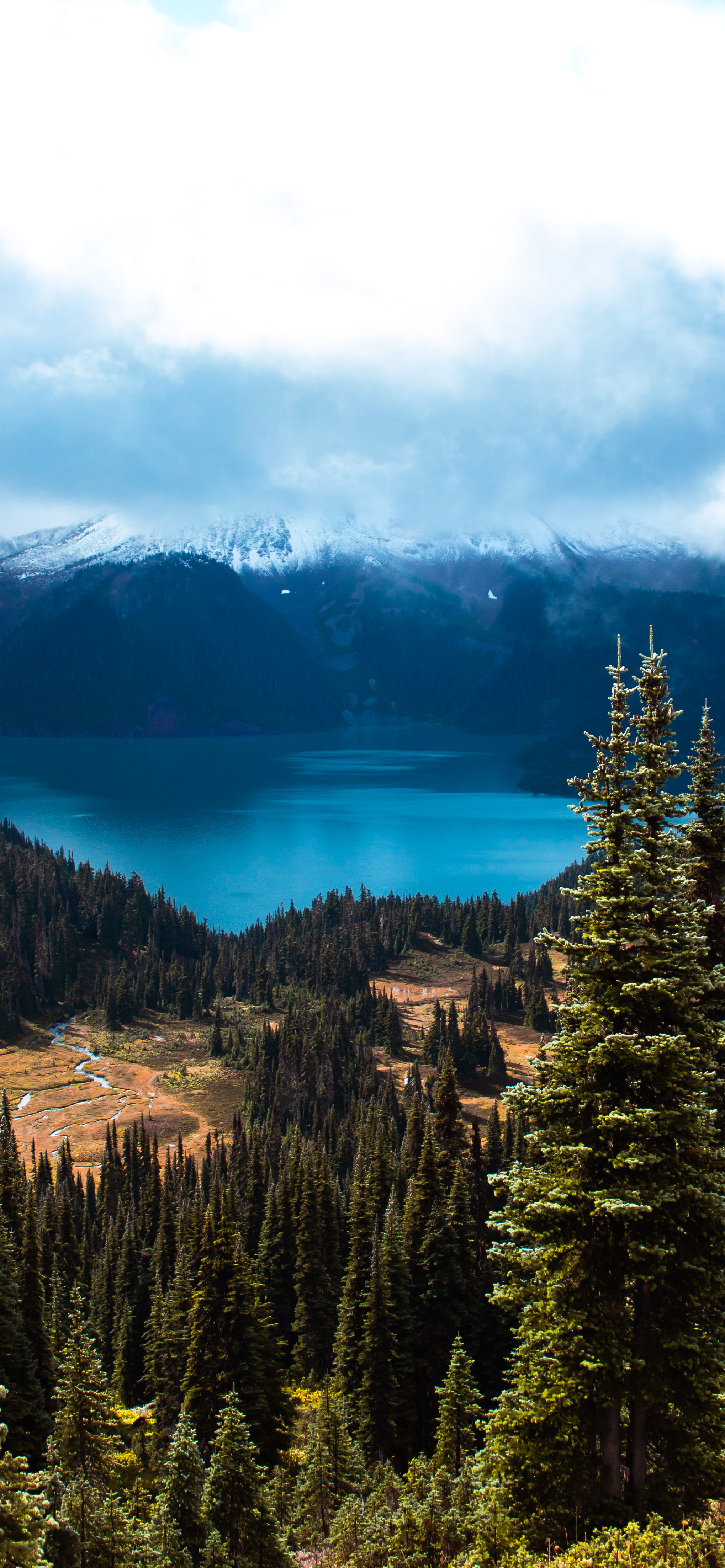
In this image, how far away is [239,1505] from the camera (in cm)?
3075

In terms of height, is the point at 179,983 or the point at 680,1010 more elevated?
the point at 680,1010

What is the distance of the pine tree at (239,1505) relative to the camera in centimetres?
3055

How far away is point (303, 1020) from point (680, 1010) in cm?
13605

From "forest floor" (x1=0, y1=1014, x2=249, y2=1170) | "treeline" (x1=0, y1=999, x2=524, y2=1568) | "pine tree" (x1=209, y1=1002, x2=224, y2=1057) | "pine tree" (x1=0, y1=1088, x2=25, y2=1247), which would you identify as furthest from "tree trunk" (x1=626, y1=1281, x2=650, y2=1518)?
"pine tree" (x1=209, y1=1002, x2=224, y2=1057)

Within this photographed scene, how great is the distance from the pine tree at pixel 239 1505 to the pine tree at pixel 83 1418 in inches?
174

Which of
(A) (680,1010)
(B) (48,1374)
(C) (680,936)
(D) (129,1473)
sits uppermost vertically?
(C) (680,936)

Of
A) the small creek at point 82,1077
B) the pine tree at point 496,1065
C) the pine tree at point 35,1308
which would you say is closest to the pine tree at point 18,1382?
the pine tree at point 35,1308

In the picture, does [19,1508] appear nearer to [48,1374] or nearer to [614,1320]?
[614,1320]

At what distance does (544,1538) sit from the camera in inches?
736

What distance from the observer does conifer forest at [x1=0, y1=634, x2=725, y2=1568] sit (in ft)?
61.1

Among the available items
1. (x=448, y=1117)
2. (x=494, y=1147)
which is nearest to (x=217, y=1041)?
(x=494, y=1147)

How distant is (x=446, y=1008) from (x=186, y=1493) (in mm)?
138861

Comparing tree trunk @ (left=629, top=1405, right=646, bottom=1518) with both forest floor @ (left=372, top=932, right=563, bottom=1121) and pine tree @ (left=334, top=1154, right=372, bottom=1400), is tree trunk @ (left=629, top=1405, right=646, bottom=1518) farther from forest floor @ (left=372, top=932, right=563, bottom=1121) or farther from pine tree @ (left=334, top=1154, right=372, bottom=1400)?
forest floor @ (left=372, top=932, right=563, bottom=1121)

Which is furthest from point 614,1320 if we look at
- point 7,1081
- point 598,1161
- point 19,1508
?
point 7,1081
